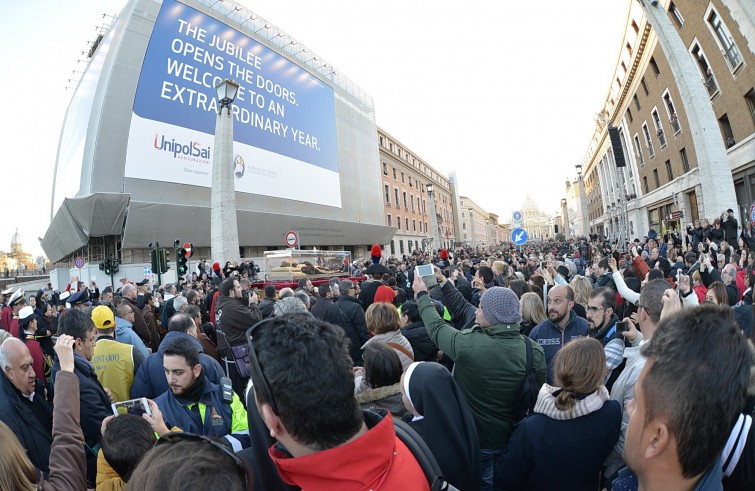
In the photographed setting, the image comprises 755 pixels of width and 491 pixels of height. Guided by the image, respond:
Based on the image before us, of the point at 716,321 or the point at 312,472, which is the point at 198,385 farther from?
the point at 716,321

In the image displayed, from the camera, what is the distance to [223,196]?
1483 cm

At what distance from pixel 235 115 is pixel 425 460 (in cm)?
2900

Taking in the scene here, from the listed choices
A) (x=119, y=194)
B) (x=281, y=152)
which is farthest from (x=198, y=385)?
(x=281, y=152)

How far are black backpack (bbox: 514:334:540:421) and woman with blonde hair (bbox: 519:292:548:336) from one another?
1.97m

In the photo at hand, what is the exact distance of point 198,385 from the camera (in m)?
2.83

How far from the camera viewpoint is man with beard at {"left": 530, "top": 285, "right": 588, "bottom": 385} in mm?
3893

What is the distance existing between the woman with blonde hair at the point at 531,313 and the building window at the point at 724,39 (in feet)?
58.3

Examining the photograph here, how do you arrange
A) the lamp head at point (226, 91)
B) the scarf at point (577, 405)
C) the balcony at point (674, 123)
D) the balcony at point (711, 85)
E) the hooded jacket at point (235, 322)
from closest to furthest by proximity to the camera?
the scarf at point (577, 405) → the hooded jacket at point (235, 322) → the lamp head at point (226, 91) → the balcony at point (711, 85) → the balcony at point (674, 123)

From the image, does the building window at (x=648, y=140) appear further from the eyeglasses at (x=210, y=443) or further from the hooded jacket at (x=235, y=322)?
the eyeglasses at (x=210, y=443)

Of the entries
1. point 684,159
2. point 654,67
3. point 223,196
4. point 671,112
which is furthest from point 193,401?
point 654,67

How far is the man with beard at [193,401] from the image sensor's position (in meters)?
2.70

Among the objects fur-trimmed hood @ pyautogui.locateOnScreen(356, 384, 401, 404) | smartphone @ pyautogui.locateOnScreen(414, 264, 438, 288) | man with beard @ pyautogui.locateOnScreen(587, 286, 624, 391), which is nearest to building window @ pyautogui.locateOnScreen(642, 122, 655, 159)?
man with beard @ pyautogui.locateOnScreen(587, 286, 624, 391)

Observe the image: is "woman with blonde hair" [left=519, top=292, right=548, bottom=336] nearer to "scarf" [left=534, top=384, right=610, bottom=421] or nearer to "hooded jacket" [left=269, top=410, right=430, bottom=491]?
"scarf" [left=534, top=384, right=610, bottom=421]

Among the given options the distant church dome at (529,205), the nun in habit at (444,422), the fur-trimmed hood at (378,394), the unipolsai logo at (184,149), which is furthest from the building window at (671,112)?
the distant church dome at (529,205)
